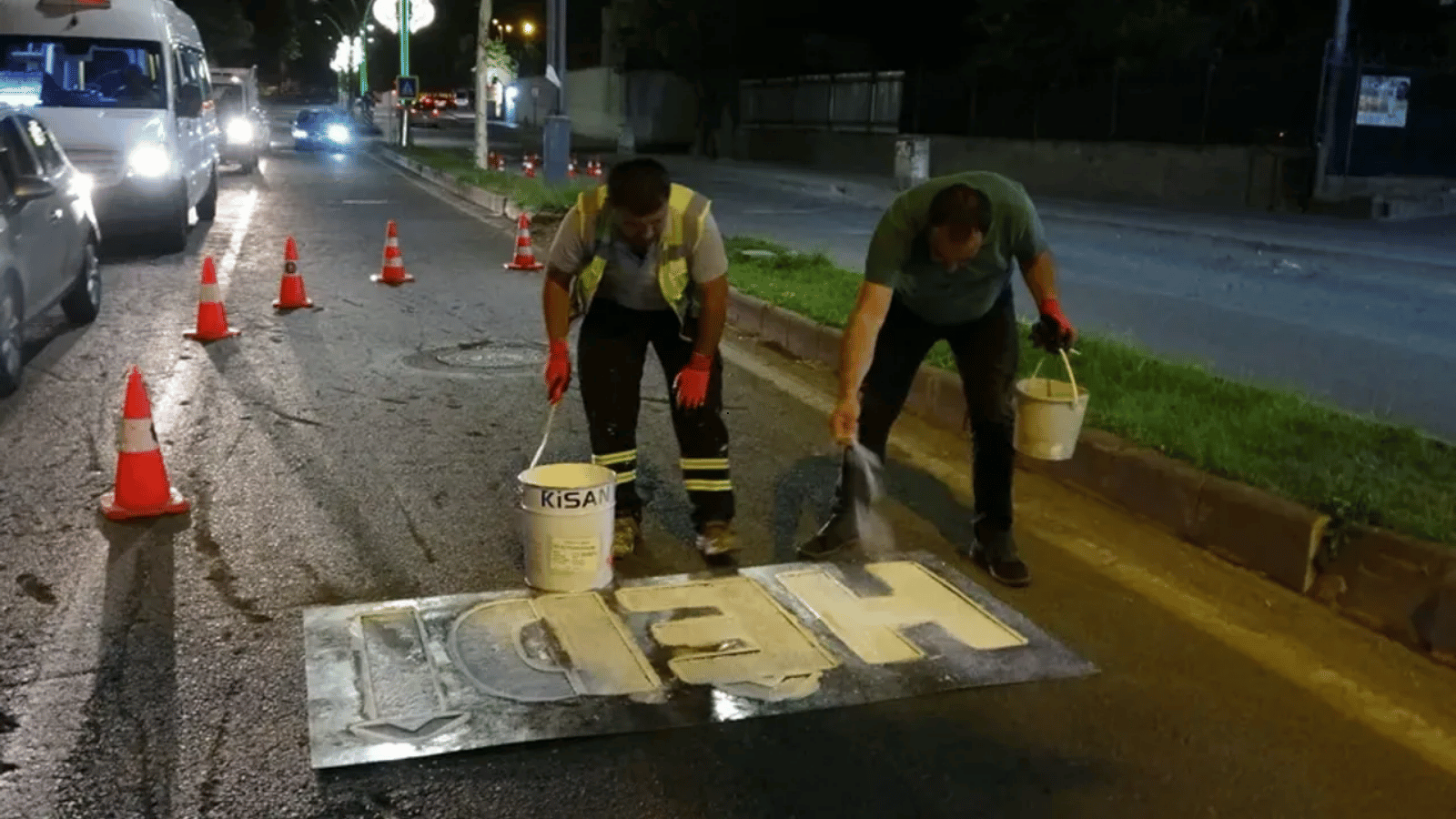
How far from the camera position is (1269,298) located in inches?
496

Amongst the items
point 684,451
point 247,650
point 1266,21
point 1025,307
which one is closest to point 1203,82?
point 1266,21

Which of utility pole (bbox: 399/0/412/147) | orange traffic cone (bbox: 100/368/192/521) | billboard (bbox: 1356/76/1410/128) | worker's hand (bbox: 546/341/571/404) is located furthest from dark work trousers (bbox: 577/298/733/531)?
utility pole (bbox: 399/0/412/147)

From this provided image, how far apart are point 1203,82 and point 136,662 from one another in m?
22.2

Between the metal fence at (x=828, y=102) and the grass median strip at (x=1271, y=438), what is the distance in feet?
80.8

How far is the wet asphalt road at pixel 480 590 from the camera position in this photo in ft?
11.4

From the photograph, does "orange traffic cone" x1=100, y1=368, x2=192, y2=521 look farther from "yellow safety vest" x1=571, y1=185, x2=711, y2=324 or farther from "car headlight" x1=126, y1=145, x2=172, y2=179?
"car headlight" x1=126, y1=145, x2=172, y2=179

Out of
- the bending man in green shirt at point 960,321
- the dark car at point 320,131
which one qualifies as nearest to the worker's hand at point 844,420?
the bending man in green shirt at point 960,321

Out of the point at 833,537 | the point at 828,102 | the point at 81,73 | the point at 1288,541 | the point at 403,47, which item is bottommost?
the point at 833,537

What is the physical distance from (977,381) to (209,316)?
6266 mm

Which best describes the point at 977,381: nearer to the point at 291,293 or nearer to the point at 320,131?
the point at 291,293

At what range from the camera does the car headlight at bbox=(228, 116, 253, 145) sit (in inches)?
1089

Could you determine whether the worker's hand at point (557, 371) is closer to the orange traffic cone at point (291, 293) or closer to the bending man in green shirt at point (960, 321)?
the bending man in green shirt at point (960, 321)

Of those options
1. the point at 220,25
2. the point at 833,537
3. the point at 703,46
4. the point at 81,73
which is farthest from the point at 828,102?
the point at 220,25

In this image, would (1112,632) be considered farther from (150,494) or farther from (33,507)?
(33,507)
